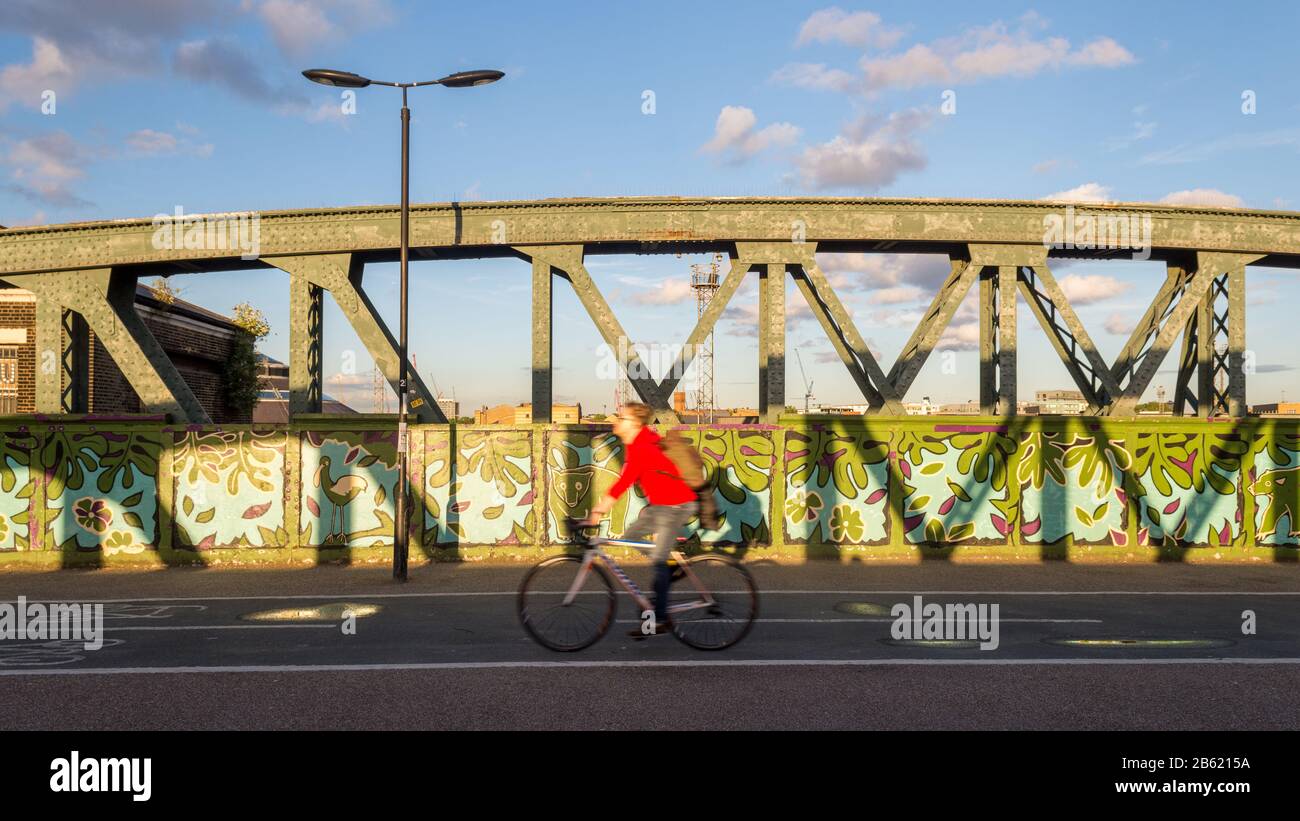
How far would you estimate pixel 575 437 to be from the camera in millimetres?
13984

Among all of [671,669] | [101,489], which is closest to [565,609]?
[671,669]

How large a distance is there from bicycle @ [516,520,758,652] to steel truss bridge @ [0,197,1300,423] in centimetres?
740

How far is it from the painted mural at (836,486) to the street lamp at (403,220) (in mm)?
5875

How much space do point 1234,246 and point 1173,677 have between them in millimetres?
12309

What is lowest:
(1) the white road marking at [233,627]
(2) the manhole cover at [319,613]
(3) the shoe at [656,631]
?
(2) the manhole cover at [319,613]

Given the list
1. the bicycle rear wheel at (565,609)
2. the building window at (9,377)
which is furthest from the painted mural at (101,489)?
the building window at (9,377)

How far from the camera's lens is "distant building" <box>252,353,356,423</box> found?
5220 cm

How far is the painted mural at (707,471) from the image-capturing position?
45.6 ft

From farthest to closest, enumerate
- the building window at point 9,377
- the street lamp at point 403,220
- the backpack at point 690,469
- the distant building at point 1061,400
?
the distant building at point 1061,400, the building window at point 9,377, the street lamp at point 403,220, the backpack at point 690,469

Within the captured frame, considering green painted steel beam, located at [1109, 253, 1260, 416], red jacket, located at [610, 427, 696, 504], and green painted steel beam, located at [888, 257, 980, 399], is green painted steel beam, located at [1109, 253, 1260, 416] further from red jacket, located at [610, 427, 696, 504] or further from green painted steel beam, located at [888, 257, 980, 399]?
red jacket, located at [610, 427, 696, 504]

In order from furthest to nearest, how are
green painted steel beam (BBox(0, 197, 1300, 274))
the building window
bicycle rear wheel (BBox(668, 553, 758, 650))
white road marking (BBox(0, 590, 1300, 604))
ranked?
the building window → green painted steel beam (BBox(0, 197, 1300, 274)) → white road marking (BBox(0, 590, 1300, 604)) → bicycle rear wheel (BBox(668, 553, 758, 650))

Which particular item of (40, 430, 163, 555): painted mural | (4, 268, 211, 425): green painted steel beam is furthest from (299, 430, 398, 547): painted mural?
(4, 268, 211, 425): green painted steel beam

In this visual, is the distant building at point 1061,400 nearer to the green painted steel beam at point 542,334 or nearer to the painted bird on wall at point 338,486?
the green painted steel beam at point 542,334

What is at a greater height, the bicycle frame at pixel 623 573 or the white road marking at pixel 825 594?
the bicycle frame at pixel 623 573
